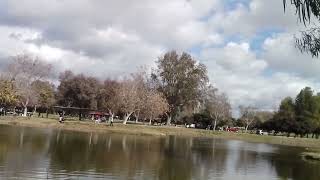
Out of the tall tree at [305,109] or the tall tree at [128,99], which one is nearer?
the tall tree at [128,99]

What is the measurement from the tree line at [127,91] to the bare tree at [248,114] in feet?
40.9

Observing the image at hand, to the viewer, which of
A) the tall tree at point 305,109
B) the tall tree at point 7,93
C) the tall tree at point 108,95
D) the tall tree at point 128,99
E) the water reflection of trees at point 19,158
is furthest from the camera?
the tall tree at point 305,109

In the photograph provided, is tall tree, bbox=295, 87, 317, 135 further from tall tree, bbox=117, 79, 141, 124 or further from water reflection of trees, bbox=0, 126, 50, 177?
water reflection of trees, bbox=0, 126, 50, 177

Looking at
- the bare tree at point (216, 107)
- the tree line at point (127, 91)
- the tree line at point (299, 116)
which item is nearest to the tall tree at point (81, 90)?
the tree line at point (127, 91)

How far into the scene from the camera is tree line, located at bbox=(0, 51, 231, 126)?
351 feet

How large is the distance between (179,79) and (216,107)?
27.7m

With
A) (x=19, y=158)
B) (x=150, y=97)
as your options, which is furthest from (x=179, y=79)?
(x=19, y=158)

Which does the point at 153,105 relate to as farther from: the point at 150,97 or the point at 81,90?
the point at 81,90

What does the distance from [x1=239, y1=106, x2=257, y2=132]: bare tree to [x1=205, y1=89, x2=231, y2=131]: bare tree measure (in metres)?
14.8

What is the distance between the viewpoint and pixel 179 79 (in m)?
132

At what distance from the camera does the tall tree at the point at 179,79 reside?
131500mm

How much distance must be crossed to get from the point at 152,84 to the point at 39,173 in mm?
102758

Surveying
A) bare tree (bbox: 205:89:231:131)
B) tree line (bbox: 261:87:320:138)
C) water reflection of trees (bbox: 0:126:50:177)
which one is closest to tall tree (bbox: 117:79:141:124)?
bare tree (bbox: 205:89:231:131)

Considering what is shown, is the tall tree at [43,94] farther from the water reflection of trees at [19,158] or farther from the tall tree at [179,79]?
the water reflection of trees at [19,158]
